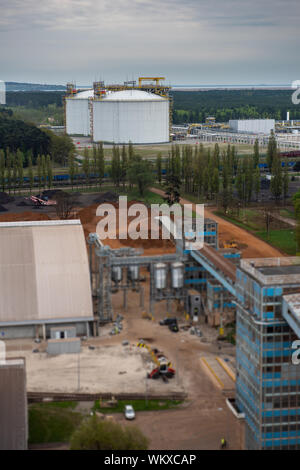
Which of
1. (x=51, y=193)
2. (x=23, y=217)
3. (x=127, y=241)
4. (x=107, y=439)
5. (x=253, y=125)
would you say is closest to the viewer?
(x=107, y=439)

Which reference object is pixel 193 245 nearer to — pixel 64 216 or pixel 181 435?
pixel 181 435

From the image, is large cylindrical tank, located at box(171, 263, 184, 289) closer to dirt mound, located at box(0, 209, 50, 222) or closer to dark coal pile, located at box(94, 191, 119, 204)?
dirt mound, located at box(0, 209, 50, 222)

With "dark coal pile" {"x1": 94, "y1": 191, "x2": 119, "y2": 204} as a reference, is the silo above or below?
above

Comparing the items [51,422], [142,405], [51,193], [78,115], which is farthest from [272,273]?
[78,115]

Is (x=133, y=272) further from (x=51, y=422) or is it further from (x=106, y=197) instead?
(x=106, y=197)

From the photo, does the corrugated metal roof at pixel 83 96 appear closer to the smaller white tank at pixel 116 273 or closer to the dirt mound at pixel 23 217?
the dirt mound at pixel 23 217

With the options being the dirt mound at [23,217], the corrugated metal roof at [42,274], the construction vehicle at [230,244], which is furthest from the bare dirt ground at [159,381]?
the dirt mound at [23,217]

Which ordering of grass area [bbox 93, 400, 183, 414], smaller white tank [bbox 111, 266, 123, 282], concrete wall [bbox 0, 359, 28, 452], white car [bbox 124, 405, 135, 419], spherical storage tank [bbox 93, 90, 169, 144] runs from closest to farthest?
concrete wall [bbox 0, 359, 28, 452] < white car [bbox 124, 405, 135, 419] < grass area [bbox 93, 400, 183, 414] < smaller white tank [bbox 111, 266, 123, 282] < spherical storage tank [bbox 93, 90, 169, 144]

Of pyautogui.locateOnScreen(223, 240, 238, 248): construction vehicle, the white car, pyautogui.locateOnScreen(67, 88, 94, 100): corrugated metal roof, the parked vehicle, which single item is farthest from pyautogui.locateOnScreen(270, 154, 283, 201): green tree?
pyautogui.locateOnScreen(67, 88, 94, 100): corrugated metal roof
